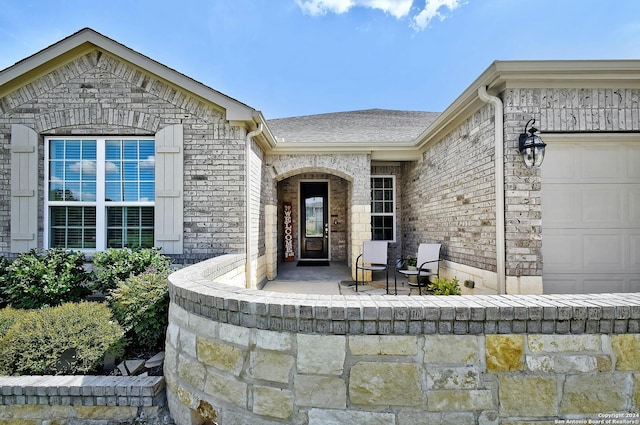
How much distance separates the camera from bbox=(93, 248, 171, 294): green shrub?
387 centimetres

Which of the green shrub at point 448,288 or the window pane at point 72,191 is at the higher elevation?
the window pane at point 72,191

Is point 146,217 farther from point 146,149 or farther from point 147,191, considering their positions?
point 146,149

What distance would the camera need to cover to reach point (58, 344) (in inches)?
106

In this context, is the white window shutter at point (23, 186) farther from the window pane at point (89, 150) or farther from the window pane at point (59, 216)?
the window pane at point (89, 150)

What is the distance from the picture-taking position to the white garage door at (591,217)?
3.88 metres

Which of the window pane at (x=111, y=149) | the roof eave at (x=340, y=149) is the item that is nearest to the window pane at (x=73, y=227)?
the window pane at (x=111, y=149)

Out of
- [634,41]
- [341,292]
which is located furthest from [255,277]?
[634,41]

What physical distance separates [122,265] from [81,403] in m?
1.91

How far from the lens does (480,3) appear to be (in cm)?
641

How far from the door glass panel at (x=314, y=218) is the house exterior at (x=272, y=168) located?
7.33 ft

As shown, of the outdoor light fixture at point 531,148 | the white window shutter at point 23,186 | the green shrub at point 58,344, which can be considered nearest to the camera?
the green shrub at point 58,344

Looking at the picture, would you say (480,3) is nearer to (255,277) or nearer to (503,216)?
(503,216)

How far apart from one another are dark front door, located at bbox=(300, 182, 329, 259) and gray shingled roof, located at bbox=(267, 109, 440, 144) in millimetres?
1671

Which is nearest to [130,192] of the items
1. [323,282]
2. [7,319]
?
[7,319]
